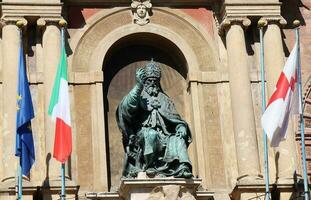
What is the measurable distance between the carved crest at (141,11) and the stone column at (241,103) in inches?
60.9

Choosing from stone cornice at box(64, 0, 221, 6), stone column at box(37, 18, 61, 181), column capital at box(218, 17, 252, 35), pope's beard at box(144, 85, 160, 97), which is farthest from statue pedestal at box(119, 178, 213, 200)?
stone cornice at box(64, 0, 221, 6)

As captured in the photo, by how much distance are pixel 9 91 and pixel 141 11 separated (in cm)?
312

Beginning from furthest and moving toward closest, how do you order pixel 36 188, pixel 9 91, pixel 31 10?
pixel 31 10
pixel 9 91
pixel 36 188

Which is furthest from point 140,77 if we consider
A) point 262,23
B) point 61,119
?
point 262,23

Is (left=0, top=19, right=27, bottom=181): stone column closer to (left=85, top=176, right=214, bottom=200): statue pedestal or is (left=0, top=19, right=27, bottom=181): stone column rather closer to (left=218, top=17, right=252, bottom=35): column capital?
(left=85, top=176, right=214, bottom=200): statue pedestal

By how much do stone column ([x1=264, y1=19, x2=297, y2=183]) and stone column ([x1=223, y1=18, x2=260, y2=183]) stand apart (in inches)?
16.1

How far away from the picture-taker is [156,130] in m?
16.5

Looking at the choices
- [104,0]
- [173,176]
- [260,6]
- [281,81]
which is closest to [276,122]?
[281,81]

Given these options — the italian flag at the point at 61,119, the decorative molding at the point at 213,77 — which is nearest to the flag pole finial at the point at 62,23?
the italian flag at the point at 61,119

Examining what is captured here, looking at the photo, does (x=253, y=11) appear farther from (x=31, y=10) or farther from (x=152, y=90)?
(x=31, y=10)

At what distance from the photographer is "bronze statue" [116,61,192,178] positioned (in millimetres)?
16125

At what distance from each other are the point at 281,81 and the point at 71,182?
3.98m

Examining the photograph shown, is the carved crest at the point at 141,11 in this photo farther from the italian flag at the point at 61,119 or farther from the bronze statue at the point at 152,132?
the italian flag at the point at 61,119

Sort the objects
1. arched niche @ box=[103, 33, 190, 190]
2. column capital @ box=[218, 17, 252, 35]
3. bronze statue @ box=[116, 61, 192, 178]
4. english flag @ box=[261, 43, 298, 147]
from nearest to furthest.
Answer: bronze statue @ box=[116, 61, 192, 178]
english flag @ box=[261, 43, 298, 147]
column capital @ box=[218, 17, 252, 35]
arched niche @ box=[103, 33, 190, 190]
